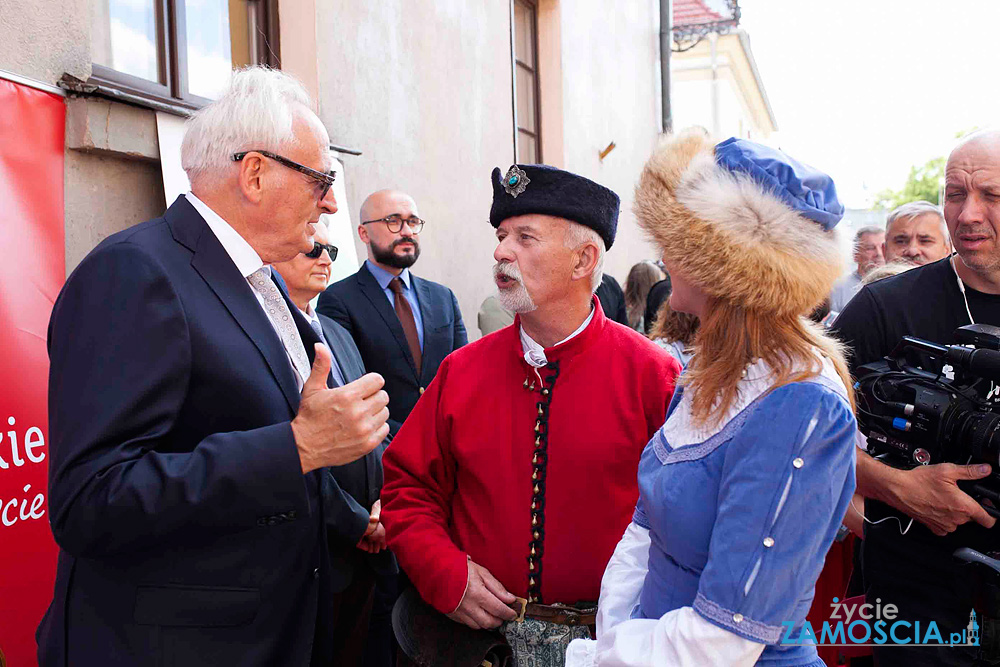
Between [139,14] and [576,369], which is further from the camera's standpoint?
[139,14]

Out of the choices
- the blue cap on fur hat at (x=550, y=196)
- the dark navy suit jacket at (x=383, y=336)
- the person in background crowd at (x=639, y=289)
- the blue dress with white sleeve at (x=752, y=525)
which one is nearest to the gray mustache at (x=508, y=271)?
the blue cap on fur hat at (x=550, y=196)

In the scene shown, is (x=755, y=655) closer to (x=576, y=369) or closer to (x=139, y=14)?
(x=576, y=369)

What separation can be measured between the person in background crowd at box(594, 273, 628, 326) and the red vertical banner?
438cm

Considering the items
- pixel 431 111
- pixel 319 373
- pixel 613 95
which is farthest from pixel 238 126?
pixel 613 95

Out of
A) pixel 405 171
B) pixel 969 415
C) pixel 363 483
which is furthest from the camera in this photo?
pixel 405 171

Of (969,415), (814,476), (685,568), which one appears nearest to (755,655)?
(685,568)

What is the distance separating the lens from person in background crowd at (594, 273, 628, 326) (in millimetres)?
6770

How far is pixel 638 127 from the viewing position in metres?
11.9

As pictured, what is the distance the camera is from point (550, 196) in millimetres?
2600

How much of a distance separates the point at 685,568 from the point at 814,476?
335 mm

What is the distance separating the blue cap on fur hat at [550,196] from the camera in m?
2.60

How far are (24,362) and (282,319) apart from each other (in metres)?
1.34

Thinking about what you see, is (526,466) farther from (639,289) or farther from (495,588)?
(639,289)

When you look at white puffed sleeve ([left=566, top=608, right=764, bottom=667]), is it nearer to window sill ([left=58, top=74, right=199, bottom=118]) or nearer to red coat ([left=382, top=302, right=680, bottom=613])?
red coat ([left=382, top=302, right=680, bottom=613])
